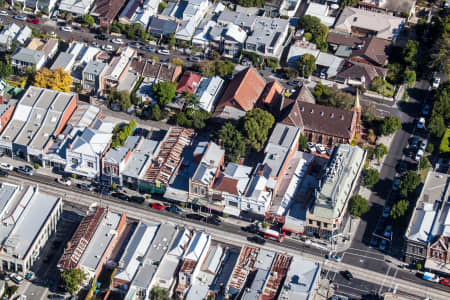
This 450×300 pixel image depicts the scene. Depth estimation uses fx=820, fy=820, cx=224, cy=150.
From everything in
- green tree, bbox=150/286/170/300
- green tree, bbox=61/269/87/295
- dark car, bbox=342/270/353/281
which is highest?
dark car, bbox=342/270/353/281

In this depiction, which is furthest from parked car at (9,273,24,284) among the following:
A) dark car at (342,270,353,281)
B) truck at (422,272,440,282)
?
truck at (422,272,440,282)

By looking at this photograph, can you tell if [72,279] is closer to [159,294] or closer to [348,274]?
[159,294]

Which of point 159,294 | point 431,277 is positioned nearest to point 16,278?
point 159,294

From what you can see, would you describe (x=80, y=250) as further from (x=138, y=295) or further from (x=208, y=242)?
(x=208, y=242)

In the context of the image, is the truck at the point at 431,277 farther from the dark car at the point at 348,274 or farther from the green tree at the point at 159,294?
the green tree at the point at 159,294

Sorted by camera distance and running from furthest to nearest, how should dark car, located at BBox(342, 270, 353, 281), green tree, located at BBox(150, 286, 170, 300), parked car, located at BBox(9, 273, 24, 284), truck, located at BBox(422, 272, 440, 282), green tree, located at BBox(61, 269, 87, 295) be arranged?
1. dark car, located at BBox(342, 270, 353, 281)
2. truck, located at BBox(422, 272, 440, 282)
3. parked car, located at BBox(9, 273, 24, 284)
4. green tree, located at BBox(61, 269, 87, 295)
5. green tree, located at BBox(150, 286, 170, 300)

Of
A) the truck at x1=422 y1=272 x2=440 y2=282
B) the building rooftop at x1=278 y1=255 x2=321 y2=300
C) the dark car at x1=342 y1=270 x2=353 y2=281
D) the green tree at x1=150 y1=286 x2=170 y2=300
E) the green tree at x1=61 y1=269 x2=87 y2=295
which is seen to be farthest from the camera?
the dark car at x1=342 y1=270 x2=353 y2=281

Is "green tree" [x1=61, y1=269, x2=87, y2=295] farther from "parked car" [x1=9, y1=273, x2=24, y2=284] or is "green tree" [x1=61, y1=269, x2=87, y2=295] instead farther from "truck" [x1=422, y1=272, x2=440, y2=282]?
"truck" [x1=422, y1=272, x2=440, y2=282]
